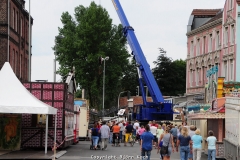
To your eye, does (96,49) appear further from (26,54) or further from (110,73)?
(26,54)

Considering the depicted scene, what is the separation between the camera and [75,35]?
81438mm

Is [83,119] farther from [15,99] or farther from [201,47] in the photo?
[201,47]

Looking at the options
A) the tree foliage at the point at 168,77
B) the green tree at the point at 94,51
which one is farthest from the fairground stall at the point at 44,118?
the tree foliage at the point at 168,77

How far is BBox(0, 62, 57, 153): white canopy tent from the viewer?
28.2 metres

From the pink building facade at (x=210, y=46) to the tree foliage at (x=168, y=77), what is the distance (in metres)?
43.8

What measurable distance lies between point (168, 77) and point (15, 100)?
8919cm

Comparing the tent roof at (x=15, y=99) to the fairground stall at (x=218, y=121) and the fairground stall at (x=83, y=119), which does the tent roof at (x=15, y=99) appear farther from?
the fairground stall at (x=83, y=119)

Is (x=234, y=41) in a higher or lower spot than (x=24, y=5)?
lower

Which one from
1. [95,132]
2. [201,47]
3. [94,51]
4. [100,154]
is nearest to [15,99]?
[100,154]

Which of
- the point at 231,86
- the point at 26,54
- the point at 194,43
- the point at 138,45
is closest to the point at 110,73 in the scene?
the point at 194,43

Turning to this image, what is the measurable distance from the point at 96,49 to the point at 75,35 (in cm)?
323

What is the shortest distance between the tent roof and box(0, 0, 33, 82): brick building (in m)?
19.3

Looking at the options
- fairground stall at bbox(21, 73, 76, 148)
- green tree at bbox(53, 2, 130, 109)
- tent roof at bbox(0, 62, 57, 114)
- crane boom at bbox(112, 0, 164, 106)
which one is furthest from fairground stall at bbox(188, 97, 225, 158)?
green tree at bbox(53, 2, 130, 109)

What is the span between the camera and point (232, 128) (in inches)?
1032
